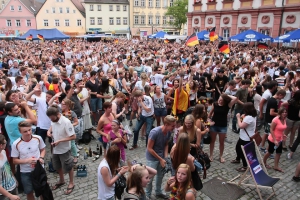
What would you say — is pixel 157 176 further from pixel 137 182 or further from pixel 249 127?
pixel 249 127

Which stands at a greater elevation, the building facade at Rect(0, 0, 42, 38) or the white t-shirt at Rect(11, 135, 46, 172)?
the building facade at Rect(0, 0, 42, 38)

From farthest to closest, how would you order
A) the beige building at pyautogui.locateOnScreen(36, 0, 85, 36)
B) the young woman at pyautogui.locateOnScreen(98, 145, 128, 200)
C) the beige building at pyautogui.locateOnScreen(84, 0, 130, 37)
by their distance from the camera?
the beige building at pyautogui.locateOnScreen(84, 0, 130, 37), the beige building at pyautogui.locateOnScreen(36, 0, 85, 36), the young woman at pyautogui.locateOnScreen(98, 145, 128, 200)

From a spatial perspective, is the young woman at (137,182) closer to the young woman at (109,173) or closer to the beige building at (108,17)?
the young woman at (109,173)

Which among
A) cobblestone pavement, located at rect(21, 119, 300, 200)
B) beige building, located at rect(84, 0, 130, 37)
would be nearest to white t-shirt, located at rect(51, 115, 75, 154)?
cobblestone pavement, located at rect(21, 119, 300, 200)

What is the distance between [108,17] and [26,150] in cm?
5996

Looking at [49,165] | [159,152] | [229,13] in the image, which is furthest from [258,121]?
[229,13]

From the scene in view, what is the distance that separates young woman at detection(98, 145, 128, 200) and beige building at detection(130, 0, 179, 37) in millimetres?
58846

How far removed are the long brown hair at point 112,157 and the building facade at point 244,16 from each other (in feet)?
87.2

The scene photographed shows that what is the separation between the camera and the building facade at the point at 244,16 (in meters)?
24.9

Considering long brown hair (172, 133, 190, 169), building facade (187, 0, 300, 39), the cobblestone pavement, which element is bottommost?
the cobblestone pavement

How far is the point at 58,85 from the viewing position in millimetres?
7867

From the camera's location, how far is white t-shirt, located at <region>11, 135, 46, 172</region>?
402 centimetres

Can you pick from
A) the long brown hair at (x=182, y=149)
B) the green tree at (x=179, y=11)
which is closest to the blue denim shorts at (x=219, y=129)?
the long brown hair at (x=182, y=149)

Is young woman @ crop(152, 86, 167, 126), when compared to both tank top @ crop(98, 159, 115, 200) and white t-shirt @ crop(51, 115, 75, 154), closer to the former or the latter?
white t-shirt @ crop(51, 115, 75, 154)
